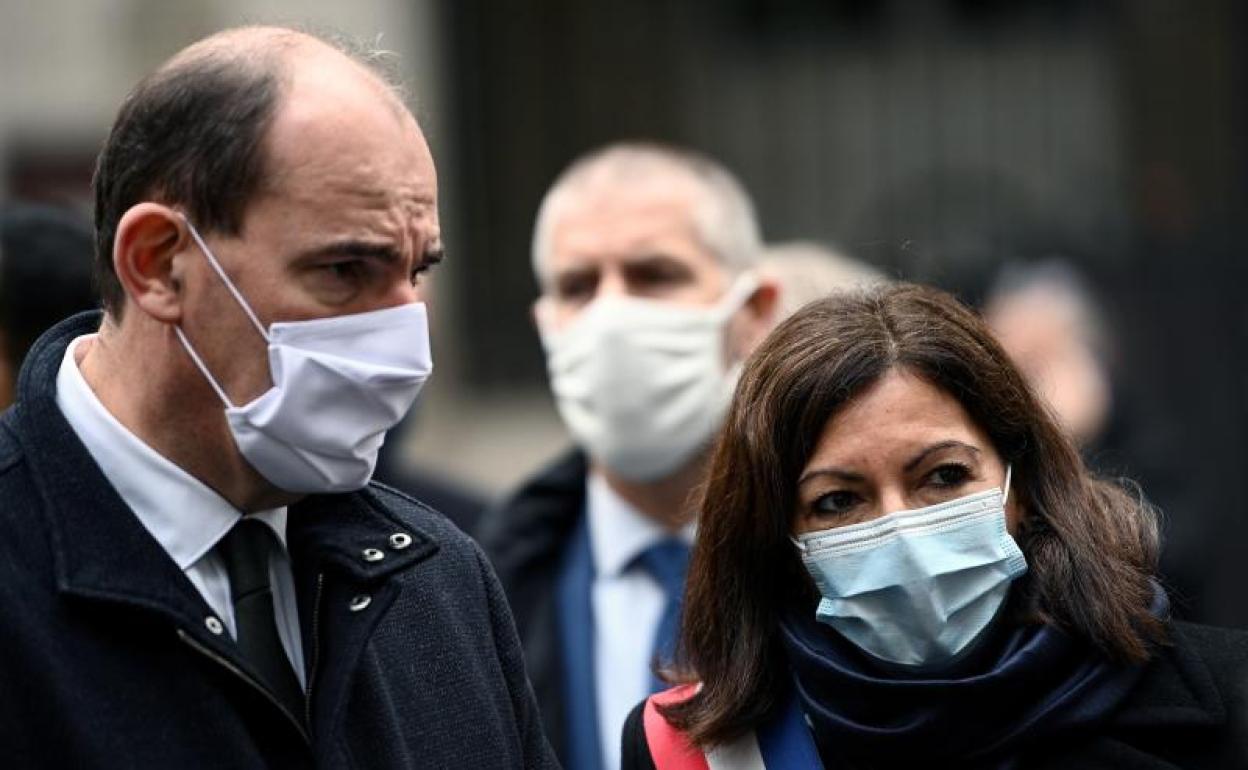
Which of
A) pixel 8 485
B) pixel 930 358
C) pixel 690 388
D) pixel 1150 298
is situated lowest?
pixel 1150 298

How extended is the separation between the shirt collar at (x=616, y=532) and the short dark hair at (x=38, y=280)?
1165 mm

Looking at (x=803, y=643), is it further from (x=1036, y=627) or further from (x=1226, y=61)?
(x=1226, y=61)

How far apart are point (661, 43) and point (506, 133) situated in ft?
2.96

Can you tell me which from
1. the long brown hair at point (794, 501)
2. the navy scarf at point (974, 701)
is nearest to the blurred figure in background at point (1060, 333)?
the long brown hair at point (794, 501)

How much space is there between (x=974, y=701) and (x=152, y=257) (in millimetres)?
1382

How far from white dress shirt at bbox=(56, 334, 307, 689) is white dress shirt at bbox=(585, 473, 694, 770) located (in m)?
1.65

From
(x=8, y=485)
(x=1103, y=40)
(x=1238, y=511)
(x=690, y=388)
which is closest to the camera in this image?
(x=8, y=485)

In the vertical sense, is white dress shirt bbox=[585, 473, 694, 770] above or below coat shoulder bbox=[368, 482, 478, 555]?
below

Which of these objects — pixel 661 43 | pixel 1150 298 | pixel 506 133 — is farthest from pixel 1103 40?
pixel 506 133

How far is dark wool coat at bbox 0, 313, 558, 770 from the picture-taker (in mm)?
2836

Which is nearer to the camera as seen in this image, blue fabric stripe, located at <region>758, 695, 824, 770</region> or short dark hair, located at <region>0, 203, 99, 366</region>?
blue fabric stripe, located at <region>758, 695, 824, 770</region>

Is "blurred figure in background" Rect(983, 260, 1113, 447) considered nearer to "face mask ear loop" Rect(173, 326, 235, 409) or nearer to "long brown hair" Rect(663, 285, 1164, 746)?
"long brown hair" Rect(663, 285, 1164, 746)

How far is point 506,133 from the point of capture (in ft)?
38.2

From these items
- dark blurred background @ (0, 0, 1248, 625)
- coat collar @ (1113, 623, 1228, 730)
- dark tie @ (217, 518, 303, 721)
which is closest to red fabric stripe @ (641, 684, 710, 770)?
coat collar @ (1113, 623, 1228, 730)
